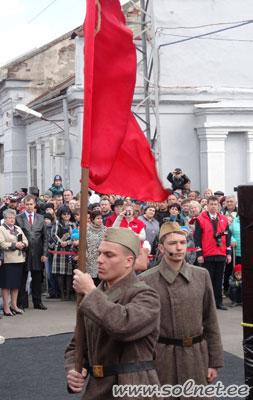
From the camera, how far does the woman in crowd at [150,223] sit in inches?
516

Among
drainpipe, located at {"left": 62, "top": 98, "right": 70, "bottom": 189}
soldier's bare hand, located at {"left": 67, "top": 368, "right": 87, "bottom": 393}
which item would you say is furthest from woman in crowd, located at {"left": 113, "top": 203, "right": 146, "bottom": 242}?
drainpipe, located at {"left": 62, "top": 98, "right": 70, "bottom": 189}

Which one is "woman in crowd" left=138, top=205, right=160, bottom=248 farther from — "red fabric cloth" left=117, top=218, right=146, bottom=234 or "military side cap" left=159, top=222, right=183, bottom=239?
"military side cap" left=159, top=222, right=183, bottom=239

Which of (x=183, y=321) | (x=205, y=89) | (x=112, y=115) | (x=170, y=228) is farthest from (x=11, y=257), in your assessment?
(x=205, y=89)

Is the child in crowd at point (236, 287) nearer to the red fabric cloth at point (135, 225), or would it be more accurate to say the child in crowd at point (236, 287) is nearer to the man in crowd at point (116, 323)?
the red fabric cloth at point (135, 225)

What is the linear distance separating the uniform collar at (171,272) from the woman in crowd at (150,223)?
749 centimetres

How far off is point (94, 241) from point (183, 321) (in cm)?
749

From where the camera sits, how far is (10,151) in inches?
1150

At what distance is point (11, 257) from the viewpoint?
12.6 meters

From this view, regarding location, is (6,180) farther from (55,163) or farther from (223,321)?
(223,321)

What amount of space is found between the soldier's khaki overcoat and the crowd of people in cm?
622

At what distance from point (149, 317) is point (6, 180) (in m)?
26.6

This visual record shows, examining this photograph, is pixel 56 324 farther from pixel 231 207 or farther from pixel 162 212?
pixel 231 207

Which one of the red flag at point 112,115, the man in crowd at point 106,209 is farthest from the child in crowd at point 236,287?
the red flag at point 112,115

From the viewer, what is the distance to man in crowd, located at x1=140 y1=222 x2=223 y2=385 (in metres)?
5.27
